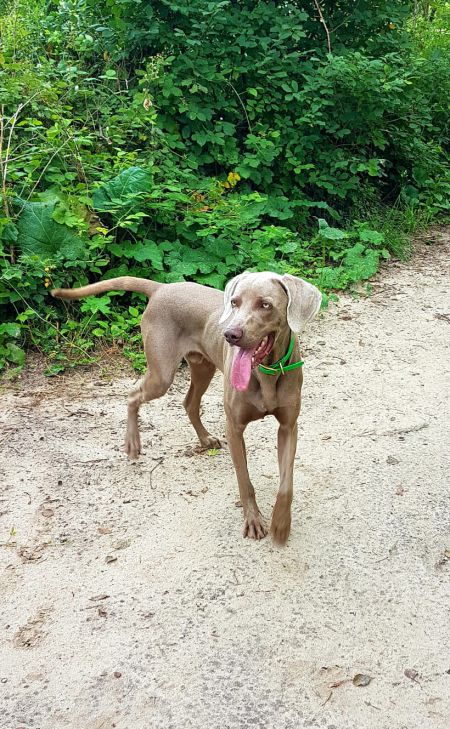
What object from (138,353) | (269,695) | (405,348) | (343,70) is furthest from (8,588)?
(343,70)

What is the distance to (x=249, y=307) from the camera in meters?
3.21

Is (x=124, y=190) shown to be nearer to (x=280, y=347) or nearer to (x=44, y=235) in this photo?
(x=44, y=235)

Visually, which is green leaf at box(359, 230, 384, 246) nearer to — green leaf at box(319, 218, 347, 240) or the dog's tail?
green leaf at box(319, 218, 347, 240)

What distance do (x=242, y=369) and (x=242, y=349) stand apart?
93mm

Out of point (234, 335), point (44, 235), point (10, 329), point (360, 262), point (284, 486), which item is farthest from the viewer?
point (360, 262)

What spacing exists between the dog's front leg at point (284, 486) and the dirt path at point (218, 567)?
10 cm

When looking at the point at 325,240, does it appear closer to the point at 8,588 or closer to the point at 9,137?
the point at 9,137

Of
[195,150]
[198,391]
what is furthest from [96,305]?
[195,150]

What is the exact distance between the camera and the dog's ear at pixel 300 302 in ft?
10.6

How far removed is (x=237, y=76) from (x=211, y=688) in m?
5.68

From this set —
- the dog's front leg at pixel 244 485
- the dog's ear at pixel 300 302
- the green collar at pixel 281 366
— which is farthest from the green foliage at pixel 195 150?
the dog's ear at pixel 300 302

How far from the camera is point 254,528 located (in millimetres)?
3598

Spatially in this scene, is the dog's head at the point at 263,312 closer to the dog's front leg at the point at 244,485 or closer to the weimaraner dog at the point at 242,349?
the weimaraner dog at the point at 242,349

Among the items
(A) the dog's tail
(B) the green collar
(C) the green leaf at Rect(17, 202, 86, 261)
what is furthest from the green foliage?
(B) the green collar
